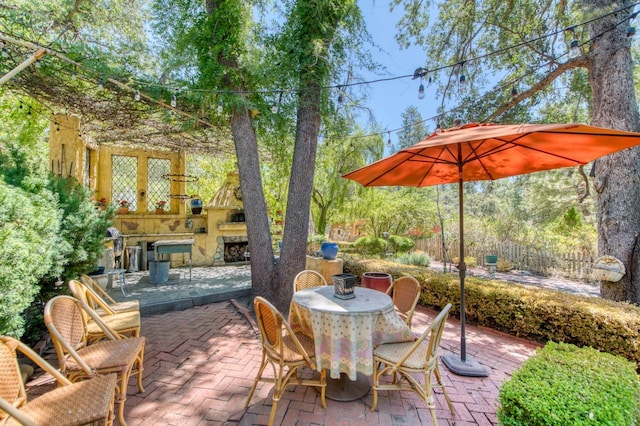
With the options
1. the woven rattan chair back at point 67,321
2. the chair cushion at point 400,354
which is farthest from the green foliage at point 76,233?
the chair cushion at point 400,354

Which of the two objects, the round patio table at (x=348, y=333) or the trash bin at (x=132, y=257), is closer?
the round patio table at (x=348, y=333)

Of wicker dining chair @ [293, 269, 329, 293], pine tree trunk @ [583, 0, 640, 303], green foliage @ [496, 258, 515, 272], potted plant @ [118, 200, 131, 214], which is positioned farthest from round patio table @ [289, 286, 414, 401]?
green foliage @ [496, 258, 515, 272]

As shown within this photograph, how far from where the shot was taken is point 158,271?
5.64 meters

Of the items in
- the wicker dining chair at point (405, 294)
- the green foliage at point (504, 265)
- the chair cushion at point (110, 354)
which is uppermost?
the wicker dining chair at point (405, 294)

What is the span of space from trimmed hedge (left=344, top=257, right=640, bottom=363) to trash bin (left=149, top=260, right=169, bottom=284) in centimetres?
499

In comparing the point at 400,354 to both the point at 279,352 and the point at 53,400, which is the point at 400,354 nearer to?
the point at 279,352

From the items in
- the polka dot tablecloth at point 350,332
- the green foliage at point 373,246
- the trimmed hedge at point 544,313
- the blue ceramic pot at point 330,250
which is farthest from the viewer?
the green foliage at point 373,246

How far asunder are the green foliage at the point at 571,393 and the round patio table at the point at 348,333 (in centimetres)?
86

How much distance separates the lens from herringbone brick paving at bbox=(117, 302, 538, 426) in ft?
6.82

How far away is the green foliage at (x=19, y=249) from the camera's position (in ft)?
6.63

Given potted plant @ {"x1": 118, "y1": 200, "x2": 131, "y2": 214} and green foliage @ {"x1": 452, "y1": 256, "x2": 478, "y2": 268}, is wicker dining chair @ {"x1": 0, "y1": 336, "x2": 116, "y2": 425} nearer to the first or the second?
potted plant @ {"x1": 118, "y1": 200, "x2": 131, "y2": 214}

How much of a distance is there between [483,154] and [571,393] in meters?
2.12

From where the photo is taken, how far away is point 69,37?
5.12 metres

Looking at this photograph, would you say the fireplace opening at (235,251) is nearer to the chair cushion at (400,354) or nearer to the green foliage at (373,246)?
the green foliage at (373,246)
